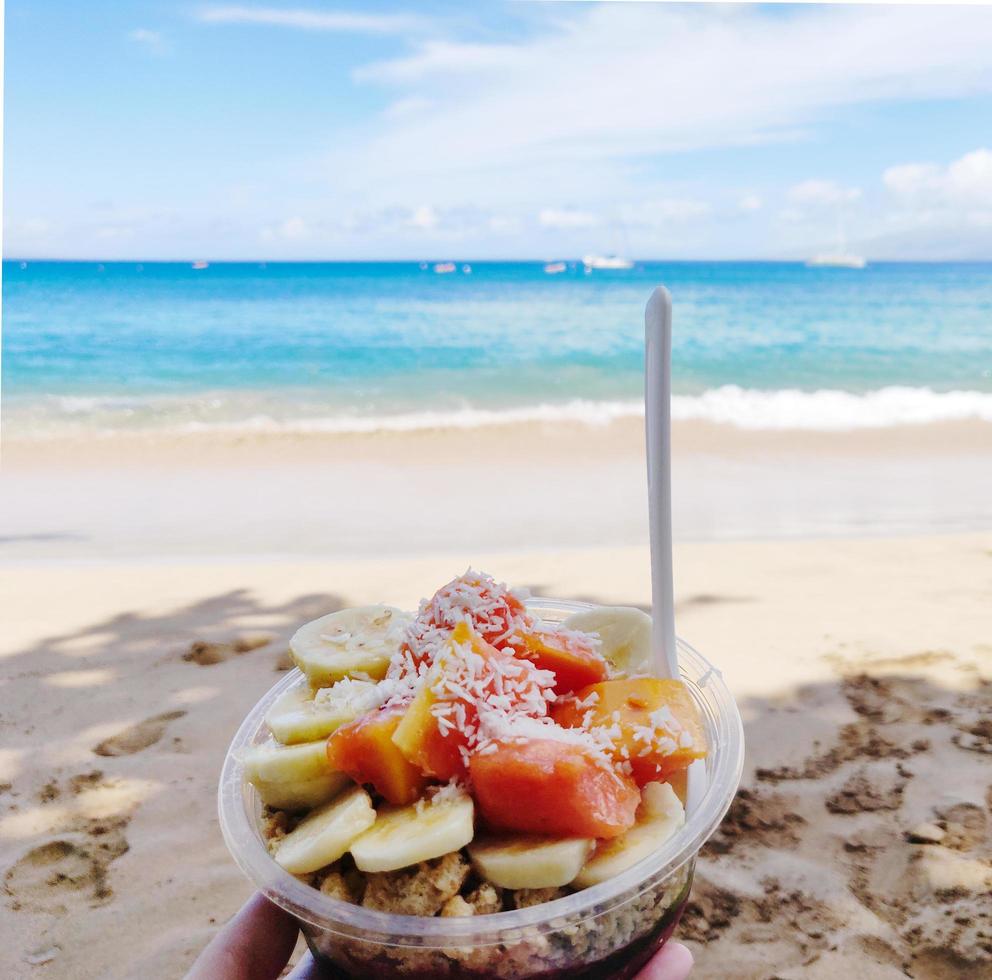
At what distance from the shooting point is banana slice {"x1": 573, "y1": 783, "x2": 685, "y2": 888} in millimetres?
1213

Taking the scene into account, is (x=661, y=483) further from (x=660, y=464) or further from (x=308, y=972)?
(x=308, y=972)

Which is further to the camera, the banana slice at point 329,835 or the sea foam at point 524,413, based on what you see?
the sea foam at point 524,413

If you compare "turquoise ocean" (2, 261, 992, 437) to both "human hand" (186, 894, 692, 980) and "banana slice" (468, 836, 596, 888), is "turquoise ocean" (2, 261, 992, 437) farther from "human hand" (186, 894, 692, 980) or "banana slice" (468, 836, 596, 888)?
"banana slice" (468, 836, 596, 888)

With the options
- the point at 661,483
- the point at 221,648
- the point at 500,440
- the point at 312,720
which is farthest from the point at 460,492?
the point at 312,720

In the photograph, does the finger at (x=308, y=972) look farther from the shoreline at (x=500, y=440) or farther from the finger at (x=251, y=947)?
the shoreline at (x=500, y=440)

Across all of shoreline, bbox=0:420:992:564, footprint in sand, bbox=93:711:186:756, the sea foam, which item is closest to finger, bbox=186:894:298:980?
footprint in sand, bbox=93:711:186:756

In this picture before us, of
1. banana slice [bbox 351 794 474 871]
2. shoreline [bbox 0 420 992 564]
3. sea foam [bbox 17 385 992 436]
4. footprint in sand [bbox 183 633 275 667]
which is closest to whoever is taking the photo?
banana slice [bbox 351 794 474 871]

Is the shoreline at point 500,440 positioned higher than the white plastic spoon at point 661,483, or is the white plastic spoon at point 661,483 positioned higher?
the white plastic spoon at point 661,483

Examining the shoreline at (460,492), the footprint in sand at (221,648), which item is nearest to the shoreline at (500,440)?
the shoreline at (460,492)

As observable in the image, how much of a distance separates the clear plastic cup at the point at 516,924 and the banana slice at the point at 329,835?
0.04 meters

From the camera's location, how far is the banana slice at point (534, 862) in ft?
3.80

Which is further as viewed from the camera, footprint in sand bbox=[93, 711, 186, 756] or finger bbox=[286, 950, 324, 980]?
footprint in sand bbox=[93, 711, 186, 756]

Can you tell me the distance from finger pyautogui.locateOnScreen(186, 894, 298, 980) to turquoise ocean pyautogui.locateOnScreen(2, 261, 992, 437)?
30.8 feet

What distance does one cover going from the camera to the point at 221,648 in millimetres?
3957
